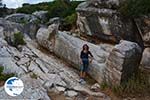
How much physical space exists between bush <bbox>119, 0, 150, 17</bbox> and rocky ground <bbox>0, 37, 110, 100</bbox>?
3.67m

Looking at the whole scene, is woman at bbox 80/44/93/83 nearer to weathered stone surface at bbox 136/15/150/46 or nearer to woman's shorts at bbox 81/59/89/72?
woman's shorts at bbox 81/59/89/72

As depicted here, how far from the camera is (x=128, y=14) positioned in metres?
16.9

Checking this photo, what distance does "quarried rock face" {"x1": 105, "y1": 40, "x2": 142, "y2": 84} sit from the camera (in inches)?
543

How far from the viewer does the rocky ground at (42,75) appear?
13.0 meters

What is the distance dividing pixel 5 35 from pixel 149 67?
32.1ft

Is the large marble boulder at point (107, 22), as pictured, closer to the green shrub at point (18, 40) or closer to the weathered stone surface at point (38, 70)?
the weathered stone surface at point (38, 70)

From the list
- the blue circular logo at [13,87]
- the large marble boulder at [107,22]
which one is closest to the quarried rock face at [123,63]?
the large marble boulder at [107,22]

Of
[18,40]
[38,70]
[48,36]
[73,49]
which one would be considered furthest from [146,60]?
[18,40]

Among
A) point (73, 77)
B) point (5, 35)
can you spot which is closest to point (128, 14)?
point (73, 77)

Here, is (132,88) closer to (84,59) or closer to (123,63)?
(123,63)

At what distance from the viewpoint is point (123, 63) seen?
13.8m

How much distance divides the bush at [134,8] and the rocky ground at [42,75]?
3675 millimetres

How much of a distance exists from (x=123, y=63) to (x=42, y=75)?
13.0ft

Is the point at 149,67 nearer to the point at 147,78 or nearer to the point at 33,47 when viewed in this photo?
the point at 147,78
